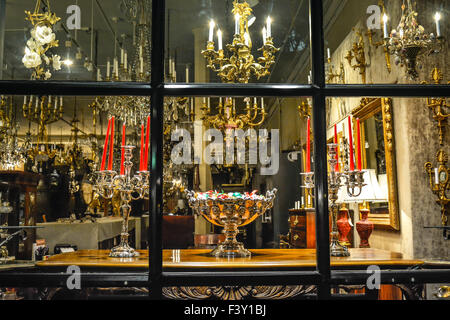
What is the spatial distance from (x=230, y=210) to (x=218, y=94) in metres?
1.21

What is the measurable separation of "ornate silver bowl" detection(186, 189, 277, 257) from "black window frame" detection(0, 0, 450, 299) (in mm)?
1152

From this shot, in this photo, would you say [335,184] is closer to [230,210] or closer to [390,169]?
[230,210]

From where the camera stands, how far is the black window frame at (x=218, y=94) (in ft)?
2.02

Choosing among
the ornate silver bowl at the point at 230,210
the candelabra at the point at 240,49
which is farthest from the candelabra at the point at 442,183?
the candelabra at the point at 240,49

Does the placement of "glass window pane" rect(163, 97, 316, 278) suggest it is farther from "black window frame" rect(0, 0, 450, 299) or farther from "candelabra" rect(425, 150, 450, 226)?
"candelabra" rect(425, 150, 450, 226)

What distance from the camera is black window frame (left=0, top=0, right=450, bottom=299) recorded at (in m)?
0.62

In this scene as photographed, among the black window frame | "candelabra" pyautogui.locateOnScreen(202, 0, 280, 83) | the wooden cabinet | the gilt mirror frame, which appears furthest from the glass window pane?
the wooden cabinet

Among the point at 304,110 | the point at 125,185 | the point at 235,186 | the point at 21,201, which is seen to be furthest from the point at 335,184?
the point at 235,186

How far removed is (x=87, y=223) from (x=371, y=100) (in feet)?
16.0

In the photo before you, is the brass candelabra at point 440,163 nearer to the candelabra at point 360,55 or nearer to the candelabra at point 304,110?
the candelabra at point 360,55

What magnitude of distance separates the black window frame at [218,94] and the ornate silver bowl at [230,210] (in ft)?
3.78

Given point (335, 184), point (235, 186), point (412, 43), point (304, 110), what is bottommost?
point (335, 184)

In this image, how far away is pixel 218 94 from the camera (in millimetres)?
651

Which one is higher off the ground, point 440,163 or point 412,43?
point 412,43
